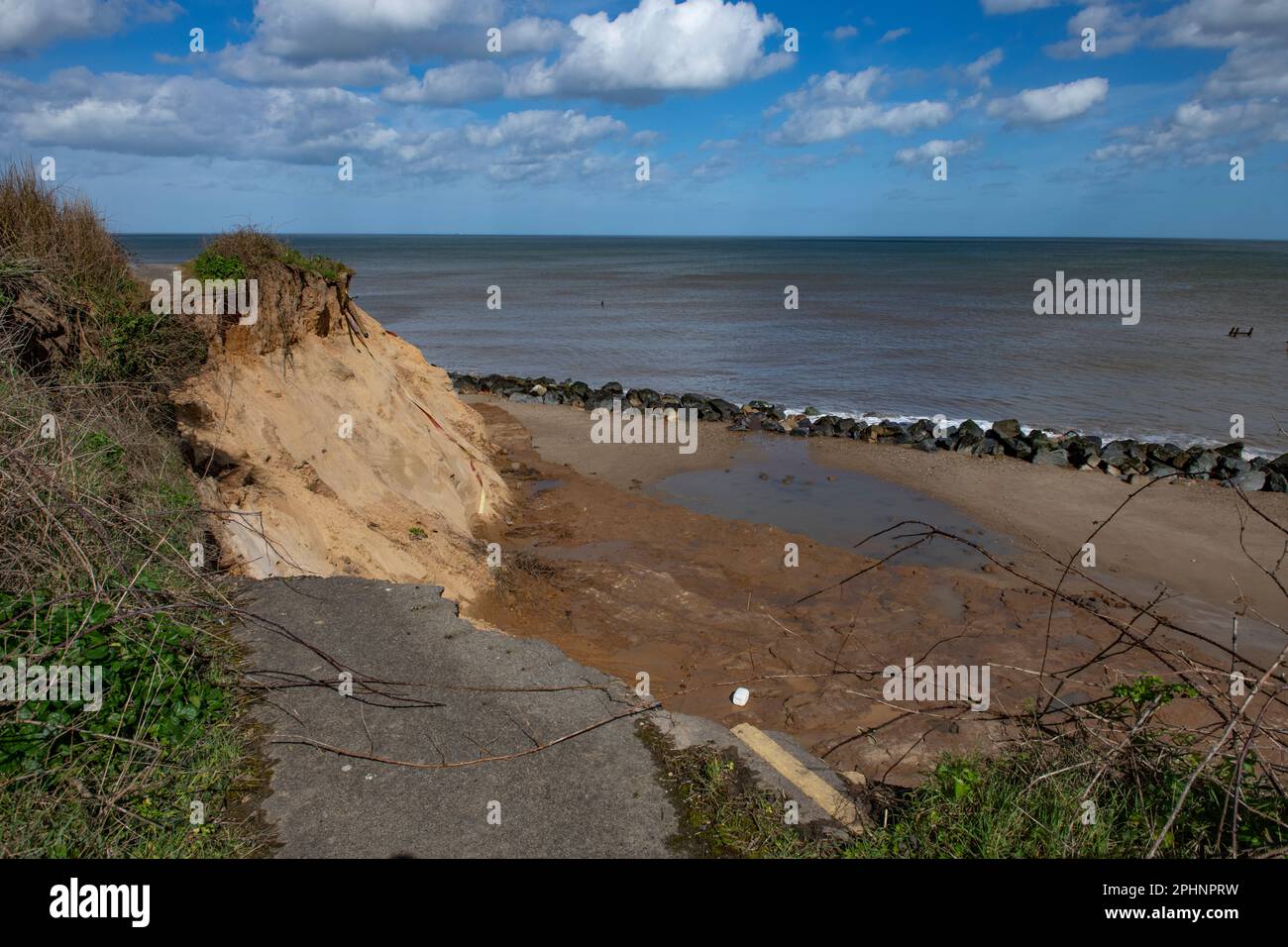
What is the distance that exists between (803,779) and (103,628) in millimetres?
4294

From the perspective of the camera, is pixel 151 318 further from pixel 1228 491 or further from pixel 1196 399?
pixel 1196 399

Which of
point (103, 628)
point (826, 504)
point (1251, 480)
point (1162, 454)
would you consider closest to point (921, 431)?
point (1162, 454)

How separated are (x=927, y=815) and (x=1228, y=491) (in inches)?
619

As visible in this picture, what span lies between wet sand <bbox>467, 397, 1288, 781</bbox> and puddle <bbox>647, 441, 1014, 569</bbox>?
6cm

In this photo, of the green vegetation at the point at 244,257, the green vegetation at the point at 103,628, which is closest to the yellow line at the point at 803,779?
the green vegetation at the point at 103,628

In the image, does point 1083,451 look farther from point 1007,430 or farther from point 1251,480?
point 1251,480

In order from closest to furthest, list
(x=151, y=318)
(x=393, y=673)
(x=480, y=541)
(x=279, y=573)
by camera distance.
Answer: (x=393, y=673) < (x=279, y=573) < (x=151, y=318) < (x=480, y=541)

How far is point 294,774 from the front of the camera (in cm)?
474

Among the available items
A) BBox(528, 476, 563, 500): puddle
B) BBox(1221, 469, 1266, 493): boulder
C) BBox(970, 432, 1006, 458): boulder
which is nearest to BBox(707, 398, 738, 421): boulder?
BBox(970, 432, 1006, 458): boulder

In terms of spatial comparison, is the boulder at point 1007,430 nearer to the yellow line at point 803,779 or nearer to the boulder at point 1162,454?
the boulder at point 1162,454

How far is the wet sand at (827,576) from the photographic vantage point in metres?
8.38

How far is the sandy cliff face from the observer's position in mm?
8945

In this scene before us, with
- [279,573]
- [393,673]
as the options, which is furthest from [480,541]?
[393,673]

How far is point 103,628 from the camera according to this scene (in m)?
4.86
